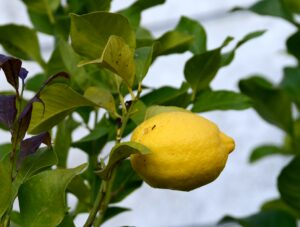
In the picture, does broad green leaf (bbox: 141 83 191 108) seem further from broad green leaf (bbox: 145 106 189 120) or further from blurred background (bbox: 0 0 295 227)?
blurred background (bbox: 0 0 295 227)

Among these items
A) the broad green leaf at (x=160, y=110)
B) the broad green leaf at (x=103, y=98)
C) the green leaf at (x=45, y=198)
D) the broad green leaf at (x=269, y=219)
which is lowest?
the broad green leaf at (x=269, y=219)

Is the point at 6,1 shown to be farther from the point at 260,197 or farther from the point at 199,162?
the point at 199,162

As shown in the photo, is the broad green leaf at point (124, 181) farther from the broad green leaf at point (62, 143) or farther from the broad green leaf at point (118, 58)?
the broad green leaf at point (118, 58)

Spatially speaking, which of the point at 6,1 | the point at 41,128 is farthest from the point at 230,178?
the point at 41,128

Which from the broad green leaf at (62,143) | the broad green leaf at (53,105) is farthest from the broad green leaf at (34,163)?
the broad green leaf at (62,143)

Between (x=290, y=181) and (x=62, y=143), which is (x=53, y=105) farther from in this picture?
(x=290, y=181)

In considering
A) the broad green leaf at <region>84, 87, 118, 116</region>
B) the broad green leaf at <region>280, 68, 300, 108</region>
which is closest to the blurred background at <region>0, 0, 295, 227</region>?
the broad green leaf at <region>280, 68, 300, 108</region>
